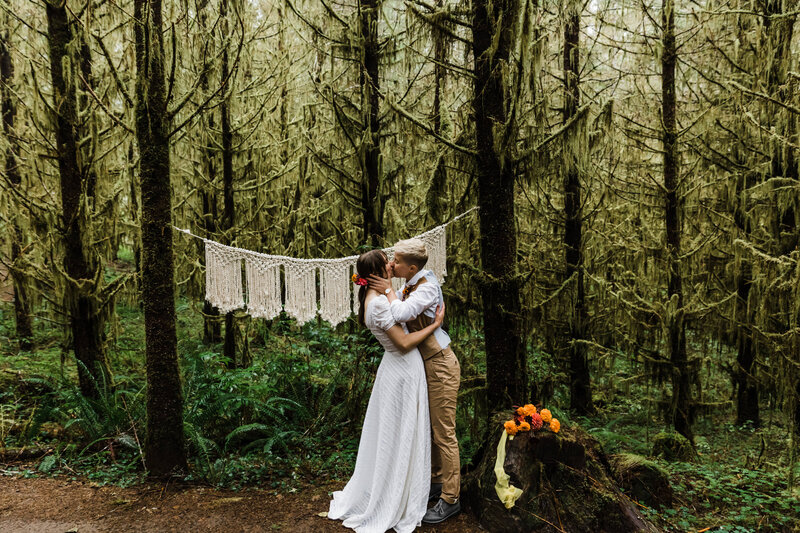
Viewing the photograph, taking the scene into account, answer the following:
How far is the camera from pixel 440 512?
3.32 m

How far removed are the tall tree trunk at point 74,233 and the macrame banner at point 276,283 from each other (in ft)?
6.30

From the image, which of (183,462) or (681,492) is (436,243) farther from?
(681,492)

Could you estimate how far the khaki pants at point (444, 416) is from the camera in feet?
10.9

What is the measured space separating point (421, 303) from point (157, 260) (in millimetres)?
2351

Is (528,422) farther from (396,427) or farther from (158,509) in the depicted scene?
(158,509)

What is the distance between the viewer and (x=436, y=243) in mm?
4324

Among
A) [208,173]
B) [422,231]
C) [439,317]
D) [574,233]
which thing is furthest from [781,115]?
[208,173]

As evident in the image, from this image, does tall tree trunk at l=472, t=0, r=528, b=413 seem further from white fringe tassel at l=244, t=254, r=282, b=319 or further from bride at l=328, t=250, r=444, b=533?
white fringe tassel at l=244, t=254, r=282, b=319

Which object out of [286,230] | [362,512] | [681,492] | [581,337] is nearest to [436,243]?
[362,512]

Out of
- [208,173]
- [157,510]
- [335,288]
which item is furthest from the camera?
[208,173]

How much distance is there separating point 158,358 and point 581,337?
597 centimetres

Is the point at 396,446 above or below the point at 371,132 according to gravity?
below

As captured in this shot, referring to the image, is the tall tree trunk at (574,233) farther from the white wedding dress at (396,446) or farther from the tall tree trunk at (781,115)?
the white wedding dress at (396,446)

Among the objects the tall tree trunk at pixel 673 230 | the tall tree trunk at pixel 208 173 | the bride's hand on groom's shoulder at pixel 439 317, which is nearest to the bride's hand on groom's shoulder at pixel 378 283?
the bride's hand on groom's shoulder at pixel 439 317
